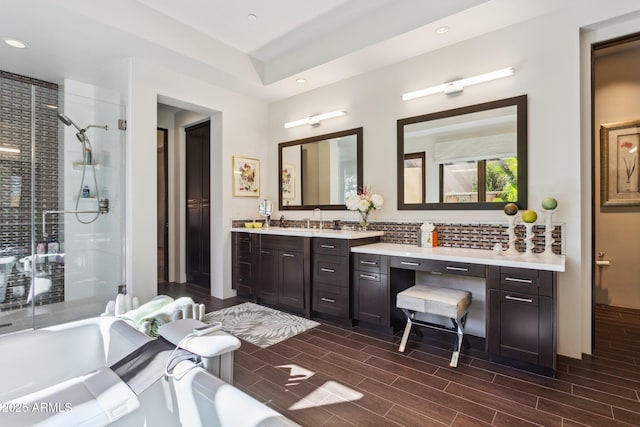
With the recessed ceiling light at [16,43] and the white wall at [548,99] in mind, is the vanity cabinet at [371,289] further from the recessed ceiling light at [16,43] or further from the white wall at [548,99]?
the recessed ceiling light at [16,43]

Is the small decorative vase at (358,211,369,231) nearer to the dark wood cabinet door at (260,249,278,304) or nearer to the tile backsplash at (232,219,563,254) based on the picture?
the tile backsplash at (232,219,563,254)

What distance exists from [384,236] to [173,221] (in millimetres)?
3563

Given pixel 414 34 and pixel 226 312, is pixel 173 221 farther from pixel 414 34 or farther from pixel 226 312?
pixel 414 34

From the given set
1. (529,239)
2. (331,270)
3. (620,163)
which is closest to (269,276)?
(331,270)

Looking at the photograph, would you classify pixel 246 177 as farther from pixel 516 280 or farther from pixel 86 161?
pixel 516 280

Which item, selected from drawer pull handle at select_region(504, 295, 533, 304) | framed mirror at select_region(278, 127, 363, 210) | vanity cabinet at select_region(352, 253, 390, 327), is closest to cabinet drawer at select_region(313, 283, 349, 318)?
vanity cabinet at select_region(352, 253, 390, 327)

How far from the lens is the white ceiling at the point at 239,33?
260cm

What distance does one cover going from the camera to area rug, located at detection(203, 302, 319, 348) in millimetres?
2892

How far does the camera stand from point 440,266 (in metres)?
2.60

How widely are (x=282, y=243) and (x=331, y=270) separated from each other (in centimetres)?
73

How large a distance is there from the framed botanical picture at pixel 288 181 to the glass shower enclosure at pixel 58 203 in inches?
78.5

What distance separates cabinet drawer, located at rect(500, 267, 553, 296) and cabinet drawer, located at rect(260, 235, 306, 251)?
6.31ft

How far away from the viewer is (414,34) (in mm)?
2850

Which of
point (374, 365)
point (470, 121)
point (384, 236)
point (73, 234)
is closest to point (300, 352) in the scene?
point (374, 365)
